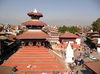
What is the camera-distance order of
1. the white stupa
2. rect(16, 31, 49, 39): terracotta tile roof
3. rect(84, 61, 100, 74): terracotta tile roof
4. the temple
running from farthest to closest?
the white stupa → rect(16, 31, 49, 39): terracotta tile roof → the temple → rect(84, 61, 100, 74): terracotta tile roof

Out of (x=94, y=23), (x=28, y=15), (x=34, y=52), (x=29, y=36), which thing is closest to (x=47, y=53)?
(x=34, y=52)

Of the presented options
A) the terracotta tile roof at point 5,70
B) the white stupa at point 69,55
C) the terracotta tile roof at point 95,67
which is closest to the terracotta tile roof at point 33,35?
the terracotta tile roof at point 5,70

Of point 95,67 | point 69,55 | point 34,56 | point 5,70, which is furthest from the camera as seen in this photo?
point 69,55

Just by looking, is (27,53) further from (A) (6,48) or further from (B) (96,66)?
(A) (6,48)

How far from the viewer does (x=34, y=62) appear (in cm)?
1503

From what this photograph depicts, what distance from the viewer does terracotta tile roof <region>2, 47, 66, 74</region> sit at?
1455 cm

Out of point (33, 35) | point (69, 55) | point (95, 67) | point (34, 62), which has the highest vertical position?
point (33, 35)

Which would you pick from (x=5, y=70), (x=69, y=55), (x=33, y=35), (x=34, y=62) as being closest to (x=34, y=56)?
(x=34, y=62)

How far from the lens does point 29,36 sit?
16.5 meters

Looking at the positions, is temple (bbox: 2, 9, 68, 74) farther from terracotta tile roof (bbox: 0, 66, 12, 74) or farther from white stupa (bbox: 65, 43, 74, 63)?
white stupa (bbox: 65, 43, 74, 63)

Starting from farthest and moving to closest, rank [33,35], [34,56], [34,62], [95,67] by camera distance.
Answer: [33,35], [34,56], [34,62], [95,67]

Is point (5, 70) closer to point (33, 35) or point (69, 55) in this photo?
point (33, 35)

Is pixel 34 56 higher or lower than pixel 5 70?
higher

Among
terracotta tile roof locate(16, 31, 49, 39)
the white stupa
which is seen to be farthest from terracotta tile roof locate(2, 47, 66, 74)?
the white stupa
